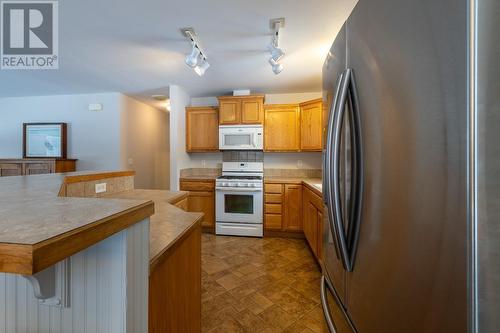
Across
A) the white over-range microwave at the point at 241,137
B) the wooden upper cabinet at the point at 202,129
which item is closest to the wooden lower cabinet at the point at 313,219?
the white over-range microwave at the point at 241,137

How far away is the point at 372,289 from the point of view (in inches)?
26.5

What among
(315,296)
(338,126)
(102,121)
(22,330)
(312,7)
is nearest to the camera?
(22,330)

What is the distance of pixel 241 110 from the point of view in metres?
3.50

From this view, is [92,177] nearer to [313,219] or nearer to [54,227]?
[54,227]

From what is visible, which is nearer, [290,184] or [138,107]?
[290,184]

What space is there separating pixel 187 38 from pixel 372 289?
2409 mm

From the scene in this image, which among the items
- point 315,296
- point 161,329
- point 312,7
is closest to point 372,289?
point 161,329

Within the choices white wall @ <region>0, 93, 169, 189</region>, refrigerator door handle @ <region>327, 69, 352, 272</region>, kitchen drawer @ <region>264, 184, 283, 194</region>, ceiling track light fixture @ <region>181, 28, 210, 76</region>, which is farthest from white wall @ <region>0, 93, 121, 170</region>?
refrigerator door handle @ <region>327, 69, 352, 272</region>

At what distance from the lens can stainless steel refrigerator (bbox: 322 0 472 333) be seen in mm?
410

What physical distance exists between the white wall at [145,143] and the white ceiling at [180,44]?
72 cm

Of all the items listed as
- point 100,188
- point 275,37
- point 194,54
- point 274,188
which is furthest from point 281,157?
point 100,188

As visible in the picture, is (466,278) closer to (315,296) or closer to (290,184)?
(315,296)

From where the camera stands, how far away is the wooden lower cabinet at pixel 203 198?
341cm

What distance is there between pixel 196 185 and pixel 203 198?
24 cm
